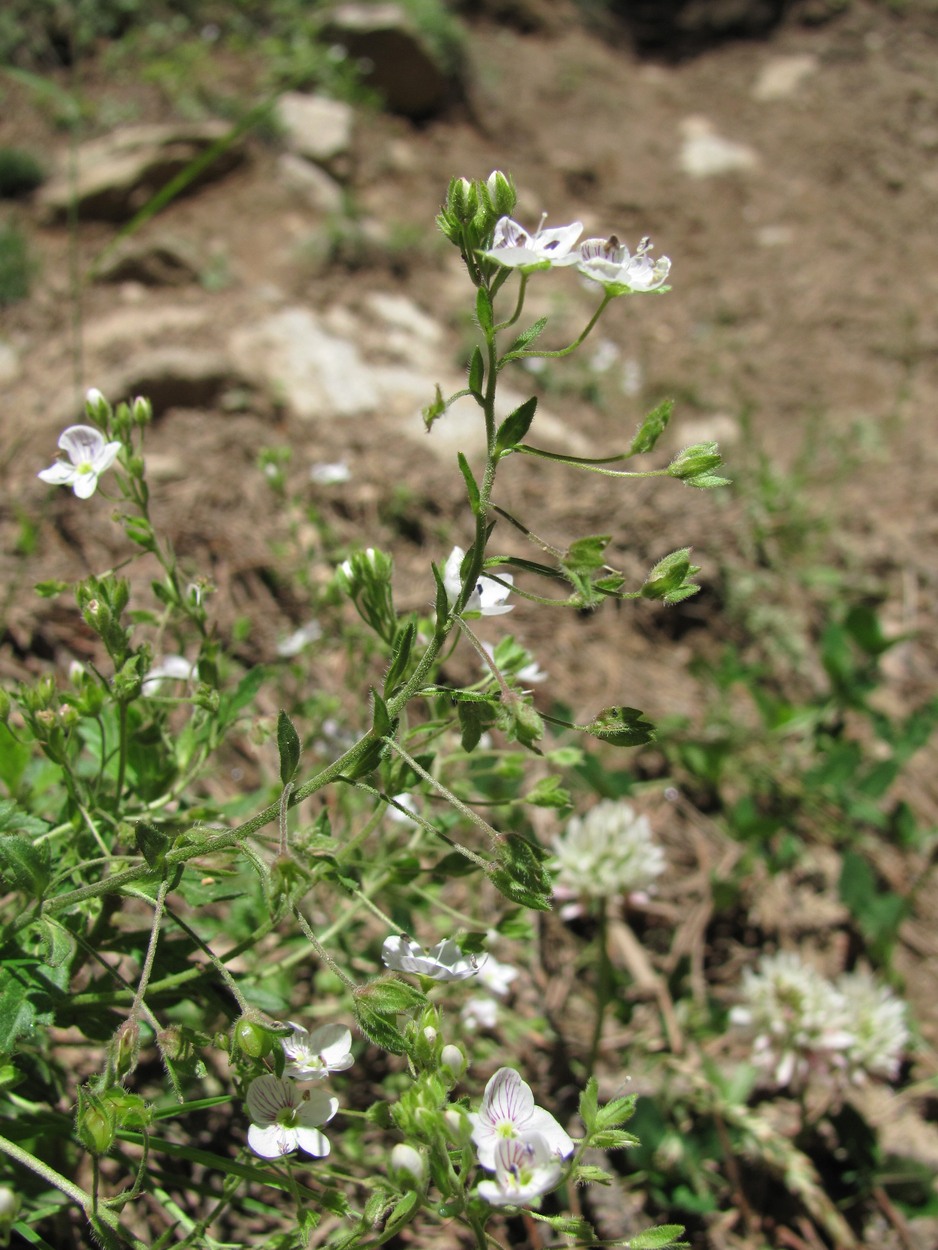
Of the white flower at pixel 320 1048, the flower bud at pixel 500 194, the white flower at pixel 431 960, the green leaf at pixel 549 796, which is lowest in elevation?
the white flower at pixel 320 1048

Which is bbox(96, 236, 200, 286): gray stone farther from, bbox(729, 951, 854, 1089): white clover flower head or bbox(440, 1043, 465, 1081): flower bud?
bbox(440, 1043, 465, 1081): flower bud

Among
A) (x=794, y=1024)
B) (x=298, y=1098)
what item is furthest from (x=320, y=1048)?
(x=794, y=1024)

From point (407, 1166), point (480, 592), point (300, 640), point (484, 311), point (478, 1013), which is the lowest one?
point (478, 1013)

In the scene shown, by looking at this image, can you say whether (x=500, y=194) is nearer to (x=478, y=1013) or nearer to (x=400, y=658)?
(x=400, y=658)

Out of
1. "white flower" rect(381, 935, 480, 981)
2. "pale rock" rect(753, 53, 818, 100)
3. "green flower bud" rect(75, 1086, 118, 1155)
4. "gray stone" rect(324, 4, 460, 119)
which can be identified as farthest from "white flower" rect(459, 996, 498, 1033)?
"pale rock" rect(753, 53, 818, 100)

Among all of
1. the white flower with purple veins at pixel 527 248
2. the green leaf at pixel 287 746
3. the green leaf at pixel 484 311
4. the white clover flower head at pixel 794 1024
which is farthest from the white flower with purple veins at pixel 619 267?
the white clover flower head at pixel 794 1024

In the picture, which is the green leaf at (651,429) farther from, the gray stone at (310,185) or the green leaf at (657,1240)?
the gray stone at (310,185)

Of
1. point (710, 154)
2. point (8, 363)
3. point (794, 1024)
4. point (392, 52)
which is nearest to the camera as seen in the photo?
point (794, 1024)

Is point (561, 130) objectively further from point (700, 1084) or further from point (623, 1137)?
point (623, 1137)
